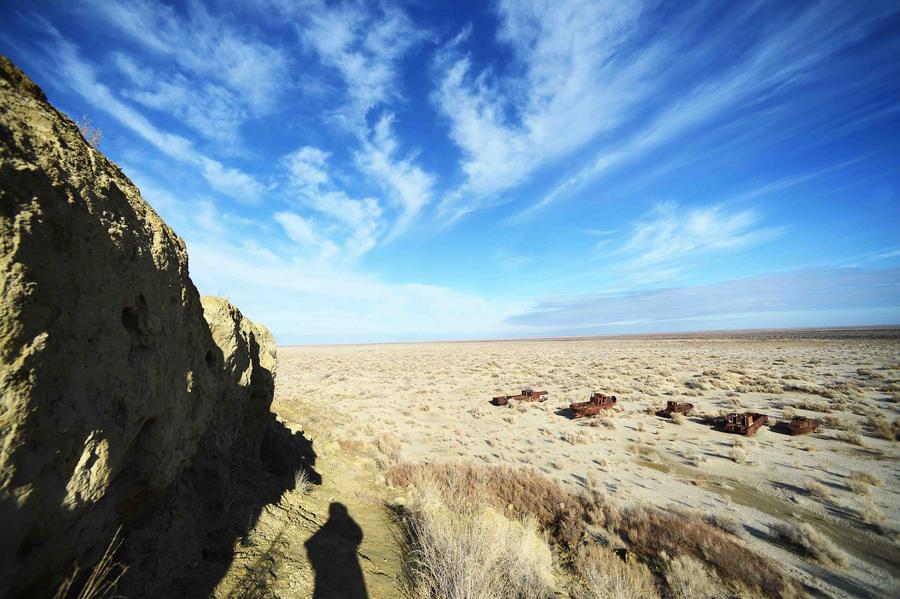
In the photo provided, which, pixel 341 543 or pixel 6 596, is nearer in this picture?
pixel 6 596

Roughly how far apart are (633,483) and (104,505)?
33.5 ft

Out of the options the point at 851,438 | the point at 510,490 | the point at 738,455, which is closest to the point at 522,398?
the point at 738,455

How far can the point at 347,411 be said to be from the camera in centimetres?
1881

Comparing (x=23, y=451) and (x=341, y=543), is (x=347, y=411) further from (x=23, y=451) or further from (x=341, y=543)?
(x=23, y=451)

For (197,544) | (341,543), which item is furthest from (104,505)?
(341,543)

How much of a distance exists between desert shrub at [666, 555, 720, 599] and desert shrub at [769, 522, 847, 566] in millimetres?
2207

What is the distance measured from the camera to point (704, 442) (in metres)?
12.1

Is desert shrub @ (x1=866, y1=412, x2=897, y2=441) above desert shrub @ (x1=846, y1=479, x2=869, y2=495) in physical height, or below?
above

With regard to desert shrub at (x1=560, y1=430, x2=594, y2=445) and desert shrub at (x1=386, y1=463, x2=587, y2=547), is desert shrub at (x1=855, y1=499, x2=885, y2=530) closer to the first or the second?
desert shrub at (x1=386, y1=463, x2=587, y2=547)

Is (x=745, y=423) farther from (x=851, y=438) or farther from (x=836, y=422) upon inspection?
(x=836, y=422)

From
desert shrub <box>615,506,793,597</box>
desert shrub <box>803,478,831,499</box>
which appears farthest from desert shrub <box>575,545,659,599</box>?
desert shrub <box>803,478,831,499</box>

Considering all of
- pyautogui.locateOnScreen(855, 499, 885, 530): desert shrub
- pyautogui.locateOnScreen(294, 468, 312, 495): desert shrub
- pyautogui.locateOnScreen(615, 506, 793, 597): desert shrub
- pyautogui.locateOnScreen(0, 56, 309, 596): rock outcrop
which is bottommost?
pyautogui.locateOnScreen(855, 499, 885, 530): desert shrub

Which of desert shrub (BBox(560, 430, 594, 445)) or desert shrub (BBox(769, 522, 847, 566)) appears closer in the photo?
desert shrub (BBox(769, 522, 847, 566))

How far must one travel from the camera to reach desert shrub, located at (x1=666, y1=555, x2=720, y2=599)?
16.1 ft
